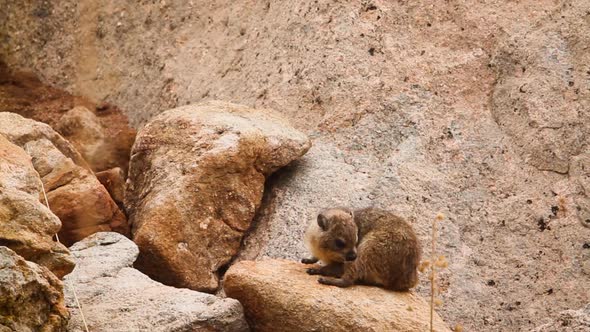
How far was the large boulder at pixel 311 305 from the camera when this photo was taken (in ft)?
27.5

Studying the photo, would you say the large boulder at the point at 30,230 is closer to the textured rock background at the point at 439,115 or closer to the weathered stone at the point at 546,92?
the textured rock background at the point at 439,115

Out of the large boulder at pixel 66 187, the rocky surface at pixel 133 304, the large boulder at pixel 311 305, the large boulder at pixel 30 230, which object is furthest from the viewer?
the large boulder at pixel 66 187

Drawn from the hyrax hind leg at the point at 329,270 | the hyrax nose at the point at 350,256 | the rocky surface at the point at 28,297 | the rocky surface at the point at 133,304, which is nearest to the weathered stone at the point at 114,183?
the rocky surface at the point at 133,304

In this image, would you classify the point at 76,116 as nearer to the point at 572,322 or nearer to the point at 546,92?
the point at 546,92

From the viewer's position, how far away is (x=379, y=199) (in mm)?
10734

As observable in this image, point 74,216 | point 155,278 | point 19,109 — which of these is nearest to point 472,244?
point 155,278

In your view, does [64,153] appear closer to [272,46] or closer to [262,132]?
[262,132]

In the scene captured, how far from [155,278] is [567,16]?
17.1ft

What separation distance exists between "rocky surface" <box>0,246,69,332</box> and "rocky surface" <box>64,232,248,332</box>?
526 mm

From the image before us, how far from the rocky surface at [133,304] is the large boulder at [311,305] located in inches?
8.9

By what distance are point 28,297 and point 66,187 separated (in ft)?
9.57

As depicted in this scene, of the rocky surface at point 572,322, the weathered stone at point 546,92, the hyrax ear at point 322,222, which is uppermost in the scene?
the hyrax ear at point 322,222

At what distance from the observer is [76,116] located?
12.8 metres

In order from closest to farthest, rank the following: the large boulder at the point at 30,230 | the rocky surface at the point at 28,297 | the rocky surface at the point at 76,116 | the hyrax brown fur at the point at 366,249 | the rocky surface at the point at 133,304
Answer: the rocky surface at the point at 28,297, the large boulder at the point at 30,230, the rocky surface at the point at 133,304, the hyrax brown fur at the point at 366,249, the rocky surface at the point at 76,116
